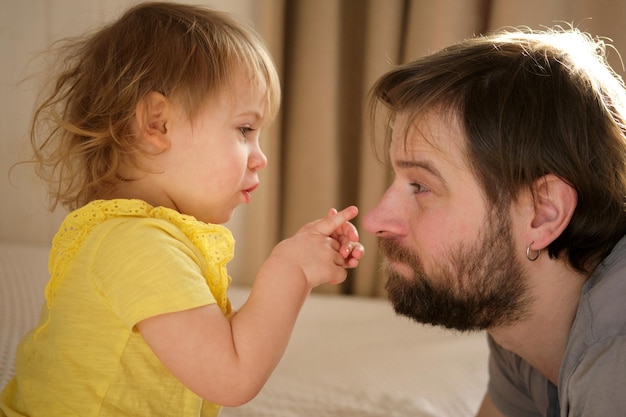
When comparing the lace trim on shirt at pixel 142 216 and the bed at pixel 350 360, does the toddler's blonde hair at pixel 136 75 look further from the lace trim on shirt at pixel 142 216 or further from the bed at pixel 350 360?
the bed at pixel 350 360

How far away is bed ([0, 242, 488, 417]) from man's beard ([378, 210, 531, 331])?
1.18 ft

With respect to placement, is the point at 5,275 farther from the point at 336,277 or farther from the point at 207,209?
the point at 336,277

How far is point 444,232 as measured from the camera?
1351 mm

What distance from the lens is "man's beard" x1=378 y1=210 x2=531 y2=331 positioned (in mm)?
1345

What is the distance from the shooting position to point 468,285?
1374 millimetres

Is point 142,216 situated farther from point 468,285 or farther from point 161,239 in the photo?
point 468,285

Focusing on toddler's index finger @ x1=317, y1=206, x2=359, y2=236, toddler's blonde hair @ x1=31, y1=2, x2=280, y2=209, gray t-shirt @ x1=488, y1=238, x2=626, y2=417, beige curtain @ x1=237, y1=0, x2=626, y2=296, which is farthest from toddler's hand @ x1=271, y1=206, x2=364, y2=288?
beige curtain @ x1=237, y1=0, x2=626, y2=296

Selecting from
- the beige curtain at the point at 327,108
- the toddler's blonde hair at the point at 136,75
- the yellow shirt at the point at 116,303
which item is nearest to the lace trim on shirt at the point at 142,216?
the yellow shirt at the point at 116,303

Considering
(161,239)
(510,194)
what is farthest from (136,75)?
(510,194)

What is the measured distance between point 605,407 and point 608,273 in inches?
9.7

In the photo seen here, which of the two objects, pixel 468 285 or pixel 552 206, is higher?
pixel 552 206

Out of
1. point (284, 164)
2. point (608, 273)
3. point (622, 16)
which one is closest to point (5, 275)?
point (284, 164)

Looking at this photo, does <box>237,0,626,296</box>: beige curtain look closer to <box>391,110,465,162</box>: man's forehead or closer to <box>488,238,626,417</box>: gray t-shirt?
<box>391,110,465,162</box>: man's forehead

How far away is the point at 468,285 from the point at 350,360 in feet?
2.16
